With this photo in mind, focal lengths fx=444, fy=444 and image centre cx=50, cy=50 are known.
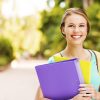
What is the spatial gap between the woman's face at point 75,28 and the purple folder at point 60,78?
13 centimetres

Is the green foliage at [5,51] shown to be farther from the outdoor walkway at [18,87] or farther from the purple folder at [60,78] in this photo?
the purple folder at [60,78]

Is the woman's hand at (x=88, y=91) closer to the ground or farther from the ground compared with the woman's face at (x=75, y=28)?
closer to the ground

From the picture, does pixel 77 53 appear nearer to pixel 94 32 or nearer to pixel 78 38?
pixel 78 38

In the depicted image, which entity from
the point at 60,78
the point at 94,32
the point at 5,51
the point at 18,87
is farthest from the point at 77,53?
the point at 5,51

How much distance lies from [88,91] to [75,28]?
31 centimetres

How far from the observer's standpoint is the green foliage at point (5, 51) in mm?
20000

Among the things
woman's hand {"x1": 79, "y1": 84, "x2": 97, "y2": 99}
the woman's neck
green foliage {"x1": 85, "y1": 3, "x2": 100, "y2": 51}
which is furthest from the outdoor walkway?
woman's hand {"x1": 79, "y1": 84, "x2": 97, "y2": 99}

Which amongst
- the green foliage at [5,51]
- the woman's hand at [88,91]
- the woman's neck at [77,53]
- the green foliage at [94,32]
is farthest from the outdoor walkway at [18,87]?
the woman's hand at [88,91]

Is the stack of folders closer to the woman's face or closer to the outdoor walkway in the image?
the woman's face

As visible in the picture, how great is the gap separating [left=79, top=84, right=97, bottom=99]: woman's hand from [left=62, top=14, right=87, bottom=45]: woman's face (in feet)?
0.76

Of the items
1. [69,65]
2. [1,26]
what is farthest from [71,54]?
[1,26]

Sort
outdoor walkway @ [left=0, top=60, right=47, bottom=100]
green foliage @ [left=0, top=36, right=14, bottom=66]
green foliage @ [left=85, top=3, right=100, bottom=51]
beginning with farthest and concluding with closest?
green foliage @ [left=0, top=36, right=14, bottom=66] → green foliage @ [left=85, top=3, right=100, bottom=51] → outdoor walkway @ [left=0, top=60, right=47, bottom=100]

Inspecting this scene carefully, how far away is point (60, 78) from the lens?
6.41ft

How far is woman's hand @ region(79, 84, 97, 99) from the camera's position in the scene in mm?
1898
